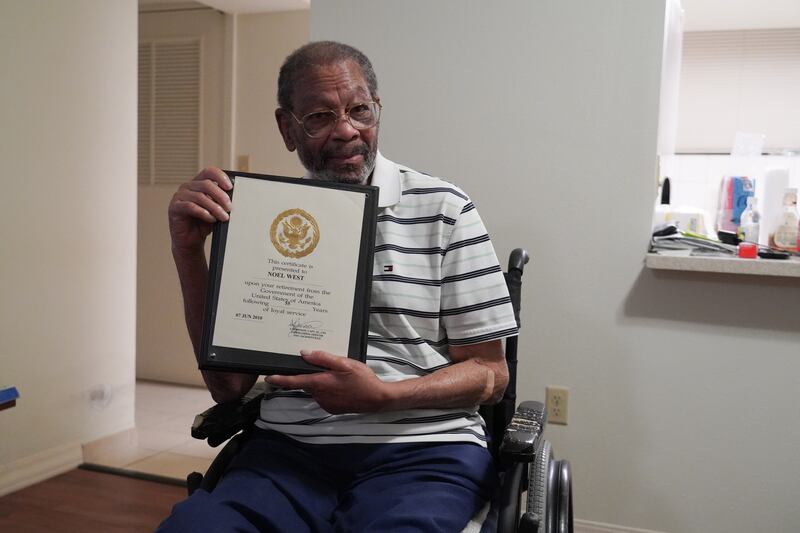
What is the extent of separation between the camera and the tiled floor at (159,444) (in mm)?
2875

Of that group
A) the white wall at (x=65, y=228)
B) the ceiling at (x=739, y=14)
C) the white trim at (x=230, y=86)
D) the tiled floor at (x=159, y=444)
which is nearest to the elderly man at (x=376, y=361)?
the white wall at (x=65, y=228)

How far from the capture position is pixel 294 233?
3.81 ft

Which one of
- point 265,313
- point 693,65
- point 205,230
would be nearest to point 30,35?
point 205,230

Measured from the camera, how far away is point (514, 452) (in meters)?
1.18

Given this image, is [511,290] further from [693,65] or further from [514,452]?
[693,65]

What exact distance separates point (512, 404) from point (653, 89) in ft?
3.29

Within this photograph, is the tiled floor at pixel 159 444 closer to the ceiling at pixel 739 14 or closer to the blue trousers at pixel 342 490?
the blue trousers at pixel 342 490

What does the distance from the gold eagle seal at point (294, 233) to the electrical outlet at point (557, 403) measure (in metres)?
1.24

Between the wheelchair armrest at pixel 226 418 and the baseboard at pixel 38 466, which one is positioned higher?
the wheelchair armrest at pixel 226 418

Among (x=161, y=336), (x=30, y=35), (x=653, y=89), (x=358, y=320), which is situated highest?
(x=30, y=35)

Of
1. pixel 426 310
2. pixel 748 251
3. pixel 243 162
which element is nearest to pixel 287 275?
pixel 426 310

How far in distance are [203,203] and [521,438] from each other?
624 millimetres

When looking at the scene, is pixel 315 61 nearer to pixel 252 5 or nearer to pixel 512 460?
pixel 512 460

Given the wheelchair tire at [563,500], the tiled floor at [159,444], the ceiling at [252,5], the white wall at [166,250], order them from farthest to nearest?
the white wall at [166,250]
the ceiling at [252,5]
the tiled floor at [159,444]
the wheelchair tire at [563,500]
